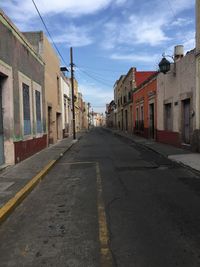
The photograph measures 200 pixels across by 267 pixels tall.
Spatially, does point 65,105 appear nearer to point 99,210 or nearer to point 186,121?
point 186,121

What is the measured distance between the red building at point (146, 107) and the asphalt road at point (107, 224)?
18570 millimetres

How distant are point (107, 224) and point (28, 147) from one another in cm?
1077

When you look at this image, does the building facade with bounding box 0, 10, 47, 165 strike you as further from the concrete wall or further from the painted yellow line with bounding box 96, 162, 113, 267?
the concrete wall

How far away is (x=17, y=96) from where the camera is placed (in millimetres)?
13945

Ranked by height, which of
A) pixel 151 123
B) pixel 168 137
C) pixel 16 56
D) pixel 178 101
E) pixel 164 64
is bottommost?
pixel 168 137

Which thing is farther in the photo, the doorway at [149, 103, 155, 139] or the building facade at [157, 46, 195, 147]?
the doorway at [149, 103, 155, 139]

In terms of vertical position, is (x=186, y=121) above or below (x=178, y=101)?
below

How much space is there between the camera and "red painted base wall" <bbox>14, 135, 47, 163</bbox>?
14006mm

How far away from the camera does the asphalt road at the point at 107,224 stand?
4.55 metres

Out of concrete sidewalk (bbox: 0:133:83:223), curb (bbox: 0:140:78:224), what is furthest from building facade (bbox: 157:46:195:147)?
curb (bbox: 0:140:78:224)

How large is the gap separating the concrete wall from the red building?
2202mm

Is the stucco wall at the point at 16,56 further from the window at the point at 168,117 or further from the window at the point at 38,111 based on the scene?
the window at the point at 168,117

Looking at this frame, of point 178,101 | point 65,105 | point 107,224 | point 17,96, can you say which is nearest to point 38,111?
point 17,96

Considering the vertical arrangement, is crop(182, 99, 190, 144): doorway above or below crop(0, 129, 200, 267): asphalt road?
above
